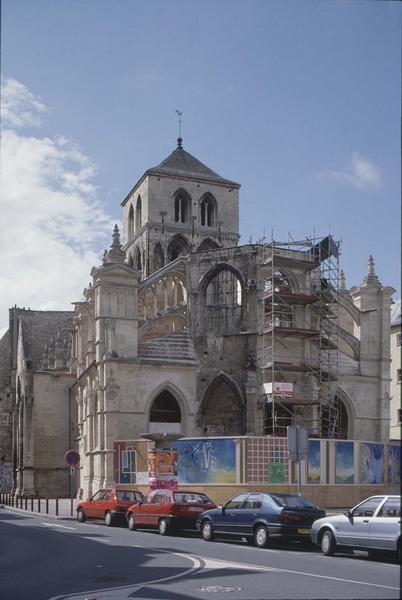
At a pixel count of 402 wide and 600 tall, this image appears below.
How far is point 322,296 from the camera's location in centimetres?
4309

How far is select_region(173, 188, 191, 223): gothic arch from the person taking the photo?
70.1 meters

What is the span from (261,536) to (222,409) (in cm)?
2171

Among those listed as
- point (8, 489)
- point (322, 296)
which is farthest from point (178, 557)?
point (8, 489)

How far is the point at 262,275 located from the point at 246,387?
532cm

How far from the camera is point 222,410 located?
41.8 m

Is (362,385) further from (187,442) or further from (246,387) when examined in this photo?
(187,442)

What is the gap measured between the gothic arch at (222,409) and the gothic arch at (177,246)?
1106 inches

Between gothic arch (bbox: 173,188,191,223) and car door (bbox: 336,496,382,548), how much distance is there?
53718 millimetres

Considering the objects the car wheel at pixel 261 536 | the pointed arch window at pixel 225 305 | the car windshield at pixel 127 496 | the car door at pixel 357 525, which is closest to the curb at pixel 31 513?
the car windshield at pixel 127 496

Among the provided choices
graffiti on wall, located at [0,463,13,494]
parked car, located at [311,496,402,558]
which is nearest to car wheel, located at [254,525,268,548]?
parked car, located at [311,496,402,558]

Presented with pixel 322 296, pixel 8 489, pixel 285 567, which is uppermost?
pixel 322 296

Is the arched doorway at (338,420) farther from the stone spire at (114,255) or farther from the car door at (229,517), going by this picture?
the car door at (229,517)

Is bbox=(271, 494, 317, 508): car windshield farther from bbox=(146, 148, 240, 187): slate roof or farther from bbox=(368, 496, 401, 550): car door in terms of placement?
bbox=(146, 148, 240, 187): slate roof

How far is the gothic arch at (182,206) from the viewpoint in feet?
230
